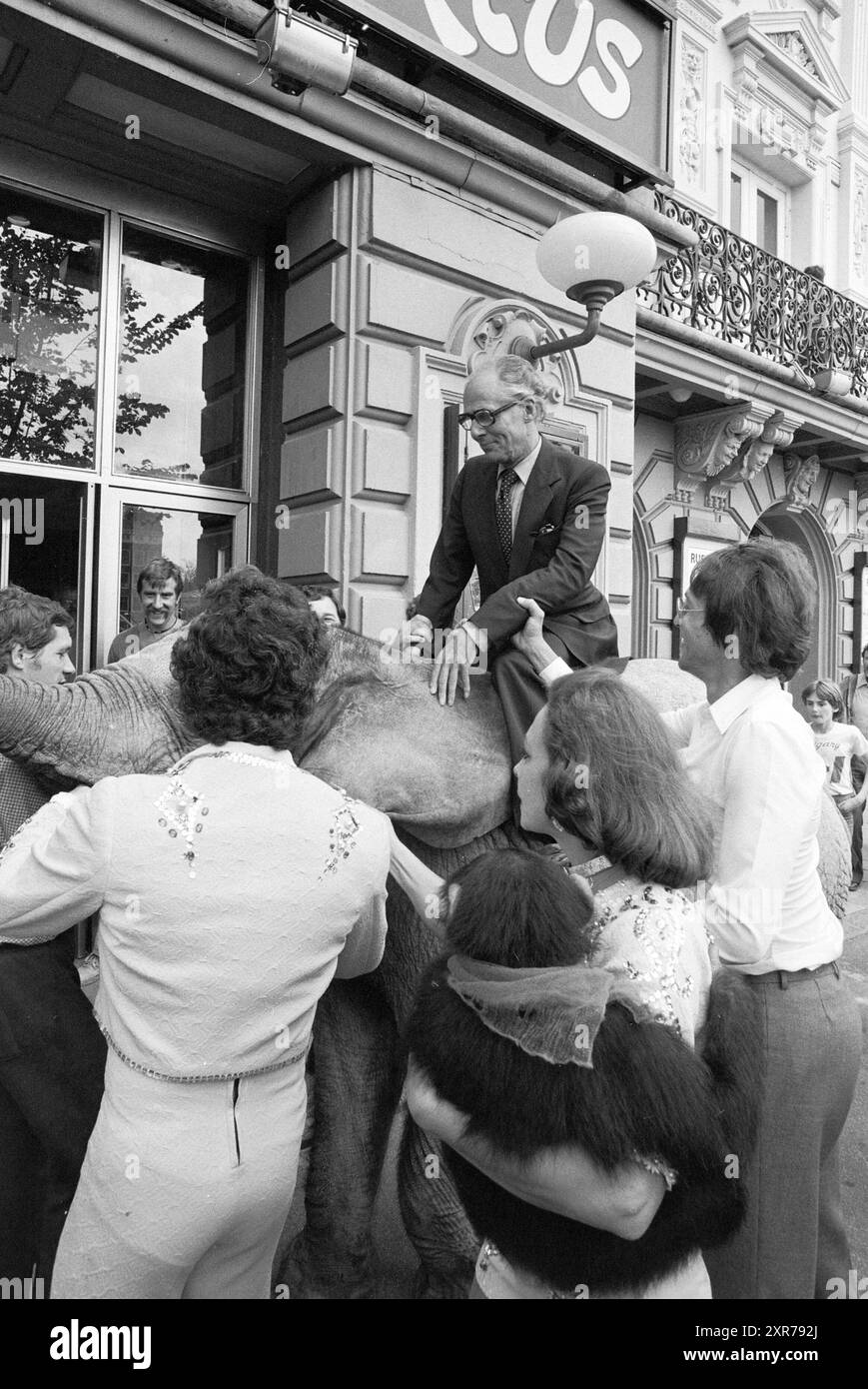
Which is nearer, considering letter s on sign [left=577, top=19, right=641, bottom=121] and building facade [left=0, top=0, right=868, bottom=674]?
building facade [left=0, top=0, right=868, bottom=674]

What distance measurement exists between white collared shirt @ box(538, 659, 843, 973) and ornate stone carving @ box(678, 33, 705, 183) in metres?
9.77

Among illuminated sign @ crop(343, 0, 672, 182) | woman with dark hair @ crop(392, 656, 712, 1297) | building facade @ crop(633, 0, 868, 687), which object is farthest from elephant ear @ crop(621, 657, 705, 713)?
building facade @ crop(633, 0, 868, 687)

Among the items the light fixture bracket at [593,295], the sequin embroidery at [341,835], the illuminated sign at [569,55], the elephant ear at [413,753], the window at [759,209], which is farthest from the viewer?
the window at [759,209]

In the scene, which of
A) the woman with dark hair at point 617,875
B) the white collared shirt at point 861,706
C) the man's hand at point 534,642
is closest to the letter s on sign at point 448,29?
the man's hand at point 534,642

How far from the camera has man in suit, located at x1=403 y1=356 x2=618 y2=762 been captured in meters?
2.42

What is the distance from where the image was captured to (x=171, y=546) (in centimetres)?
572

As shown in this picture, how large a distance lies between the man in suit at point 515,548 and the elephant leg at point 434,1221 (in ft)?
3.32

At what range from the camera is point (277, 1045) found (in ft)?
4.99

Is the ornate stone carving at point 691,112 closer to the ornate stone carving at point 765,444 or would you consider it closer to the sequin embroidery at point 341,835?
the ornate stone carving at point 765,444

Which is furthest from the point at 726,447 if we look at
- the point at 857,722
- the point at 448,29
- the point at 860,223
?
the point at 448,29

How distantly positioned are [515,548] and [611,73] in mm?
5088

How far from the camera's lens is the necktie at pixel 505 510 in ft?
8.72

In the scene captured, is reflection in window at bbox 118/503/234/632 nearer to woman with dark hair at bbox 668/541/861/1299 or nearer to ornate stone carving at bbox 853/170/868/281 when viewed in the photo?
woman with dark hair at bbox 668/541/861/1299

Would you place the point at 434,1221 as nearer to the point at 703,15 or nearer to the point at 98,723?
the point at 98,723
